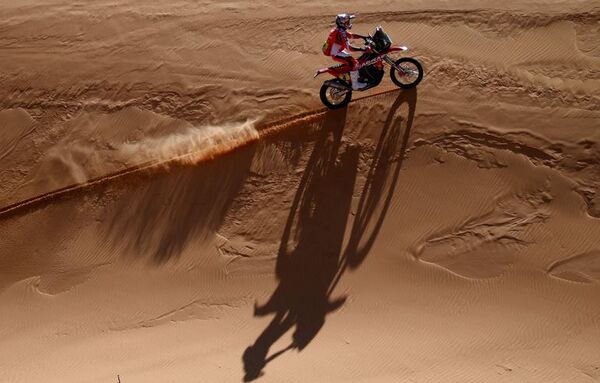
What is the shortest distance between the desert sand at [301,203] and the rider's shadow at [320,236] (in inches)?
1.3

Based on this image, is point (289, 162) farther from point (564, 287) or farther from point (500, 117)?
point (564, 287)

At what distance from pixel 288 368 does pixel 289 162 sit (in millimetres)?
3214

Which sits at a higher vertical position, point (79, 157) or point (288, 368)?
point (79, 157)

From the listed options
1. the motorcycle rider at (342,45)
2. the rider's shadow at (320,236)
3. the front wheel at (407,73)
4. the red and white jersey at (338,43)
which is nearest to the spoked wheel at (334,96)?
the rider's shadow at (320,236)

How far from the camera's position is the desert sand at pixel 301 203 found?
27.3ft

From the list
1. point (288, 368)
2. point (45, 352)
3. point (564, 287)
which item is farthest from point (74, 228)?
point (564, 287)

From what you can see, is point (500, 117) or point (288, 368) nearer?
point (288, 368)

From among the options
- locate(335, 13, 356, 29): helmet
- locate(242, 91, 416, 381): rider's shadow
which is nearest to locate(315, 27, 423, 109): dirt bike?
locate(242, 91, 416, 381): rider's shadow

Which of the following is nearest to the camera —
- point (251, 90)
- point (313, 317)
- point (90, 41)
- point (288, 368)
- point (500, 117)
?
point (288, 368)

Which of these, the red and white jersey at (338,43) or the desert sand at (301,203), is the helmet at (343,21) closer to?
the red and white jersey at (338,43)

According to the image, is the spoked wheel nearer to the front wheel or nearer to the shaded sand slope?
the shaded sand slope

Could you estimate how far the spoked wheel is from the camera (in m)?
9.35

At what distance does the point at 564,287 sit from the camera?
834 cm

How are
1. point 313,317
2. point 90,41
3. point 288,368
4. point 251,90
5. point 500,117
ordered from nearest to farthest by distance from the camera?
1. point 288,368
2. point 313,317
3. point 500,117
4. point 251,90
5. point 90,41
